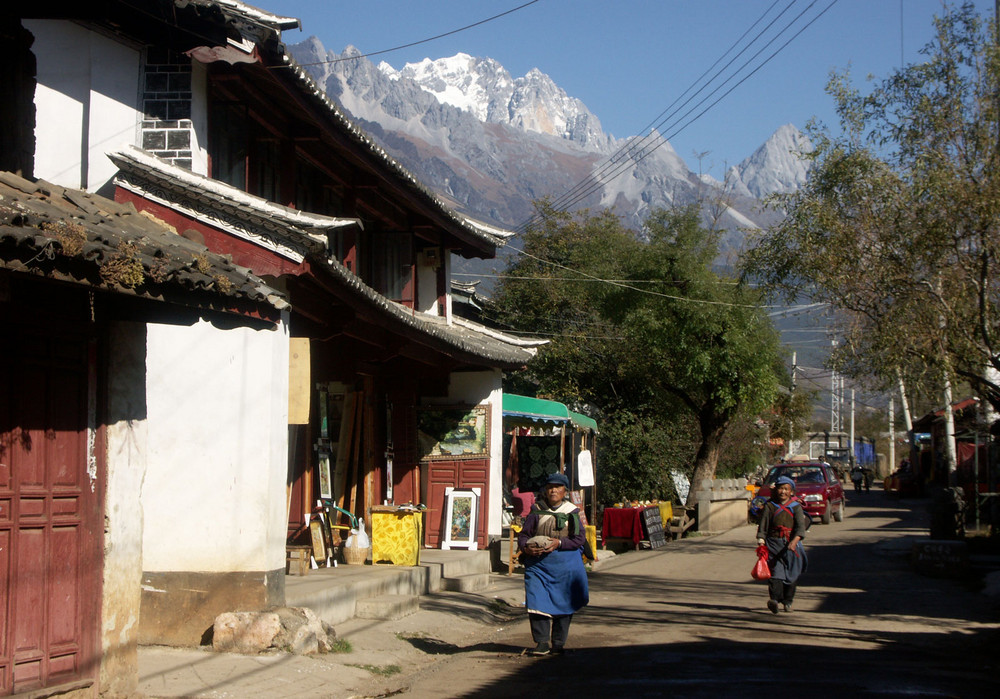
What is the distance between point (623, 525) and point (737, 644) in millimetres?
14614

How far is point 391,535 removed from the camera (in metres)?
14.0

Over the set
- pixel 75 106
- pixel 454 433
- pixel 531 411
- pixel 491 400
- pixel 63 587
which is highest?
pixel 75 106

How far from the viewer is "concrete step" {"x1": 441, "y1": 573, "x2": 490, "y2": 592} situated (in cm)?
1487

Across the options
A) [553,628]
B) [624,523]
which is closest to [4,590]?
[553,628]

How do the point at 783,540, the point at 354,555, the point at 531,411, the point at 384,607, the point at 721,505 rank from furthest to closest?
the point at 721,505, the point at 531,411, the point at 354,555, the point at 783,540, the point at 384,607

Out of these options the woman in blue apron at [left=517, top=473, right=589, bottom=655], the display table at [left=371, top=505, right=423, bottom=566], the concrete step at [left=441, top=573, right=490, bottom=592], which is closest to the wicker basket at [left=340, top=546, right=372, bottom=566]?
the display table at [left=371, top=505, right=423, bottom=566]

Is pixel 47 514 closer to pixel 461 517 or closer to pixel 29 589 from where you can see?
pixel 29 589

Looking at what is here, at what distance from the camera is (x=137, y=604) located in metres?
7.07

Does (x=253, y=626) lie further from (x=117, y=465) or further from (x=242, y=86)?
(x=242, y=86)

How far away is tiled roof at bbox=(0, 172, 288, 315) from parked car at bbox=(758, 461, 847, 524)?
80.0ft

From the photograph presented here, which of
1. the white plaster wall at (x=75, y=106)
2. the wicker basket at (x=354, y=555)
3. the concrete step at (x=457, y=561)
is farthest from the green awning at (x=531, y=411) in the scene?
the white plaster wall at (x=75, y=106)

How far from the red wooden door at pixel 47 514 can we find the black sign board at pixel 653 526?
62.1 ft

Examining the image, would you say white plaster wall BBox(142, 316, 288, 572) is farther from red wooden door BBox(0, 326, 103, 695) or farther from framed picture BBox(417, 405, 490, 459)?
framed picture BBox(417, 405, 490, 459)

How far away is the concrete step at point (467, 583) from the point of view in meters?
14.9
